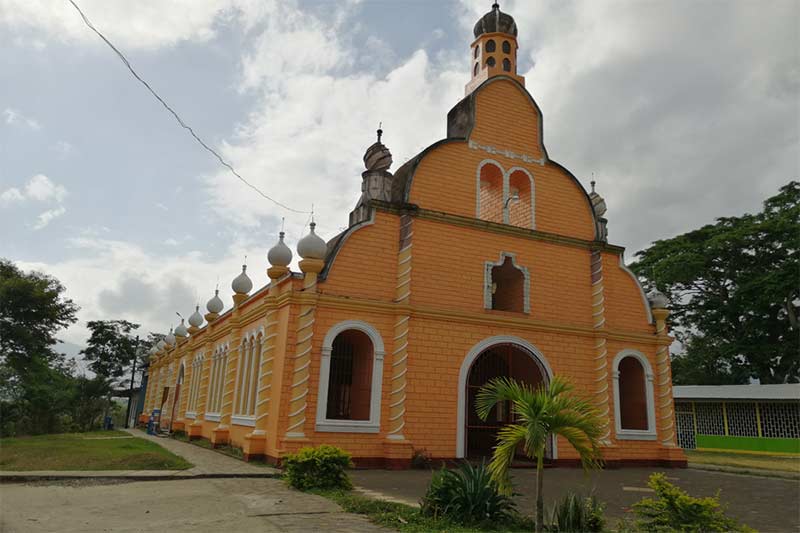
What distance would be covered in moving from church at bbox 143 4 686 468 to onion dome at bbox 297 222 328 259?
1.0 inches

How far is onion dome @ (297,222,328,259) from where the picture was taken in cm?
1311

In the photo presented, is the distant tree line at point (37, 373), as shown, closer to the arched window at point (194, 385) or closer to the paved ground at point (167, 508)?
the arched window at point (194, 385)

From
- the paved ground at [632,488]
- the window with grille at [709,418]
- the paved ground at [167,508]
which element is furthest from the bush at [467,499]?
the window with grille at [709,418]

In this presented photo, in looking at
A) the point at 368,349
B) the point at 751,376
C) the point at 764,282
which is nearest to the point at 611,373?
the point at 368,349

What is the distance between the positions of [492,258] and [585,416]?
372 inches

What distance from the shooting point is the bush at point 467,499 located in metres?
6.53

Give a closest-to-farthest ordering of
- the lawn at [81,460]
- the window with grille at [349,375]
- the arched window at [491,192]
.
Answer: the lawn at [81,460]
the window with grille at [349,375]
the arched window at [491,192]

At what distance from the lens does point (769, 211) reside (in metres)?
27.5

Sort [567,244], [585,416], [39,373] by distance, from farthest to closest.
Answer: [39,373]
[567,244]
[585,416]

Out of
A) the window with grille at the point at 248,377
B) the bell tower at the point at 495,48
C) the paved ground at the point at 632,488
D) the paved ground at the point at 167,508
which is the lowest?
the paved ground at the point at 167,508

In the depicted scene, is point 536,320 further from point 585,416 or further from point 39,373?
point 39,373

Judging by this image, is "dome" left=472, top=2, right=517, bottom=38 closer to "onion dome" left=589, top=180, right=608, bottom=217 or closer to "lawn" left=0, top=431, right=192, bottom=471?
"onion dome" left=589, top=180, right=608, bottom=217

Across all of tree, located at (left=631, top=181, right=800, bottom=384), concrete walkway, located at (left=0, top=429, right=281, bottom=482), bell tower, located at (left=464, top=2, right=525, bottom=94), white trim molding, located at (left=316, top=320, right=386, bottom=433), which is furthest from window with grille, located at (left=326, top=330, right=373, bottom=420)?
tree, located at (left=631, top=181, right=800, bottom=384)

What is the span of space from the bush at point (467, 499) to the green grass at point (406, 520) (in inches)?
4.4
